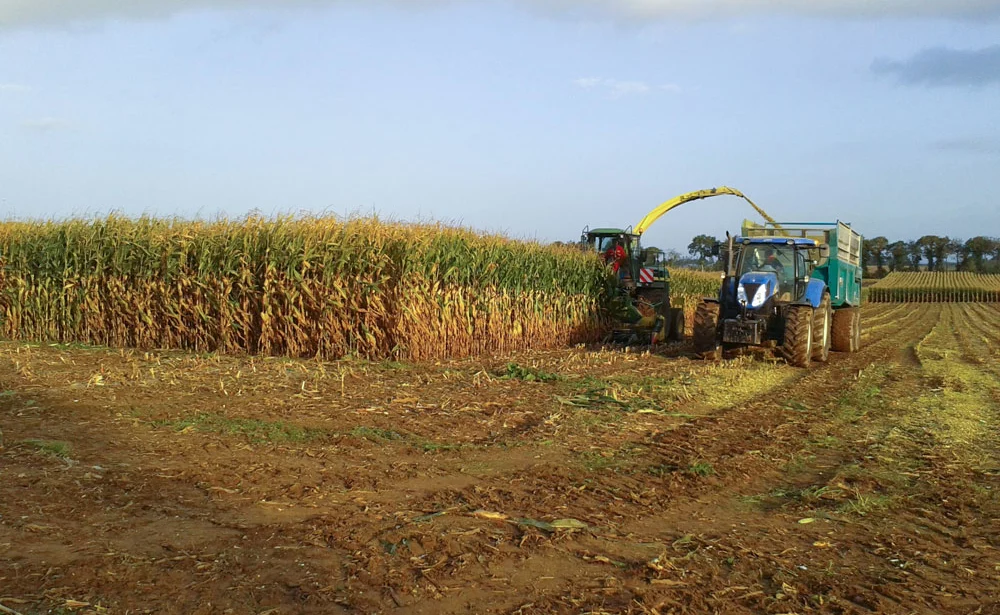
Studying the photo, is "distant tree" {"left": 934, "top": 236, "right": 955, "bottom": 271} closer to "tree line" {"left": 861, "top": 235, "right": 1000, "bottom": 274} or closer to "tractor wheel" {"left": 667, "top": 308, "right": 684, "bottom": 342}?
"tree line" {"left": 861, "top": 235, "right": 1000, "bottom": 274}

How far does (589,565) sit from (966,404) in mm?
7331

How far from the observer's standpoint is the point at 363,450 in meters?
6.68

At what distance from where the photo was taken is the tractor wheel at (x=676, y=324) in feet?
60.8

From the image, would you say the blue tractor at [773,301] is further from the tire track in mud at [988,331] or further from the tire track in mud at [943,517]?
the tire track in mud at [988,331]

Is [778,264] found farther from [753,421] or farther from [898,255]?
[898,255]

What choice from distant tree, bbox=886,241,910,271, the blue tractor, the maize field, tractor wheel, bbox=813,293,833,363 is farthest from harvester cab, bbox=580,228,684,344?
distant tree, bbox=886,241,910,271

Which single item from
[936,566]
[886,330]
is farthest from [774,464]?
[886,330]

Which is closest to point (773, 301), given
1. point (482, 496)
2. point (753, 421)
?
point (753, 421)

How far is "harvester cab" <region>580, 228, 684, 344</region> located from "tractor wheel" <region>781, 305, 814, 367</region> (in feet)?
14.1

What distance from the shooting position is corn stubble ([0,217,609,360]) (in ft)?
41.7

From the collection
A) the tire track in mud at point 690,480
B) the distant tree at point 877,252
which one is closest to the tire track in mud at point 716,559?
the tire track in mud at point 690,480

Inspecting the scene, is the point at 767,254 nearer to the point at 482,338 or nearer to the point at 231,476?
the point at 482,338

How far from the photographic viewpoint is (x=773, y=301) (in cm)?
1373

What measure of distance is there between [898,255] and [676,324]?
238 feet
